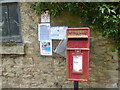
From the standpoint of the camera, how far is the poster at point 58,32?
3.02 m

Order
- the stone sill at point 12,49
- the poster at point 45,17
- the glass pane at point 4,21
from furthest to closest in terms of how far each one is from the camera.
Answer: the glass pane at point 4,21
the stone sill at point 12,49
the poster at point 45,17

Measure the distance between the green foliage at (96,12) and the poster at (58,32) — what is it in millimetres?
291

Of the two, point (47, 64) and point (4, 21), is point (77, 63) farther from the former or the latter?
point (4, 21)

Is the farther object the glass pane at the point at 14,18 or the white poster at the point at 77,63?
the glass pane at the point at 14,18

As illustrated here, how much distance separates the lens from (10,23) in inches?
132

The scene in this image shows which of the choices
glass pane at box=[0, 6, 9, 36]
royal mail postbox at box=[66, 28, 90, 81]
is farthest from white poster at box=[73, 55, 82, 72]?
glass pane at box=[0, 6, 9, 36]

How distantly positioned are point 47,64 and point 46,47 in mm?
385

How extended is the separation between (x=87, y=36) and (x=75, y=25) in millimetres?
825

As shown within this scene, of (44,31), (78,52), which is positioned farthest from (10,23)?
(78,52)

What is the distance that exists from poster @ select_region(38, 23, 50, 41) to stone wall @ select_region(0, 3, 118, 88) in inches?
4.0

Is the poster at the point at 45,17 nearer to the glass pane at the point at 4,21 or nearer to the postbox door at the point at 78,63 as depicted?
Answer: the glass pane at the point at 4,21

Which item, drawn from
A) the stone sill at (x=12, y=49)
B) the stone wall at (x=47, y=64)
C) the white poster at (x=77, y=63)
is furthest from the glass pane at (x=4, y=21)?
the white poster at (x=77, y=63)

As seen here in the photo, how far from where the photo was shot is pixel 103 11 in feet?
8.02

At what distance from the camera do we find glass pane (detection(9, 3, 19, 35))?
3301 mm
